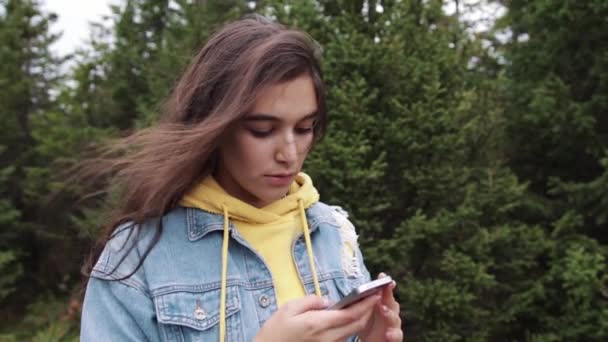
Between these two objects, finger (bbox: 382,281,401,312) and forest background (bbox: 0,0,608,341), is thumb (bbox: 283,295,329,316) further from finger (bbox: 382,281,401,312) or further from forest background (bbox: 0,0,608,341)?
forest background (bbox: 0,0,608,341)

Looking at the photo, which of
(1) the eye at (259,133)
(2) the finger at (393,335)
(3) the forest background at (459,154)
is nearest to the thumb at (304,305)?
(2) the finger at (393,335)

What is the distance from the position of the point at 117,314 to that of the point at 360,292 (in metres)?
0.51

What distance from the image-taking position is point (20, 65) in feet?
24.3

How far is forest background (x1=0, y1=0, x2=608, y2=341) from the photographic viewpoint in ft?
14.3

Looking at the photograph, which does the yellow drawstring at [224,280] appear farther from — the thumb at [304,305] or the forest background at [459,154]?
the forest background at [459,154]

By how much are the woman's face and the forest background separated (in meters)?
2.40

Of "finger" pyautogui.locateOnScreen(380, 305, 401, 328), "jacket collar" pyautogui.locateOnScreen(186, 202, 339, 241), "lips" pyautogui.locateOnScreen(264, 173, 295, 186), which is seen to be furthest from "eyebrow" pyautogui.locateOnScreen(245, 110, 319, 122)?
"finger" pyautogui.locateOnScreen(380, 305, 401, 328)

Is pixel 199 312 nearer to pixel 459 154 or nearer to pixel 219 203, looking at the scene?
pixel 219 203

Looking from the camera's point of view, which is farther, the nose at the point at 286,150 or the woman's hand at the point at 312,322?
the nose at the point at 286,150

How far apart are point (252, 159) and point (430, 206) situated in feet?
11.4

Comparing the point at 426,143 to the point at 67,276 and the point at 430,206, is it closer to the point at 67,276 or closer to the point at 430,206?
the point at 430,206

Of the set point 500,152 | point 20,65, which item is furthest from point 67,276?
point 500,152

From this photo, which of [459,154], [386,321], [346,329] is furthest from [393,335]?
[459,154]

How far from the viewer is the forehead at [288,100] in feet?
4.25
